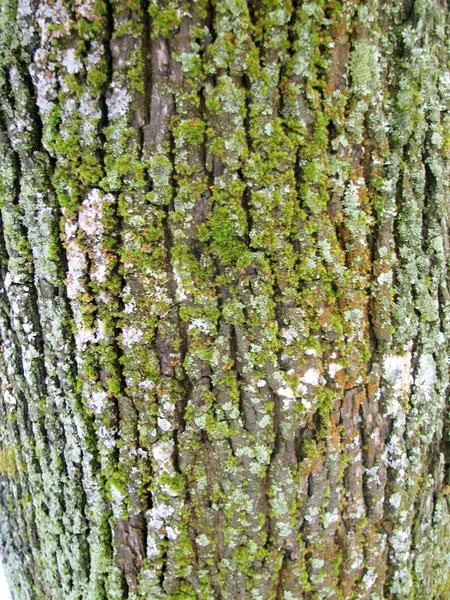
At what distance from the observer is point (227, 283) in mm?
1025

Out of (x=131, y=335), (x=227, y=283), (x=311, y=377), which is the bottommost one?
(x=311, y=377)

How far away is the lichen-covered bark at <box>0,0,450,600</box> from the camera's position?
Answer: 3.17ft

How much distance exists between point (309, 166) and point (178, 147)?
29 cm

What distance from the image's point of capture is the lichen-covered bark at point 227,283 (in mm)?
967

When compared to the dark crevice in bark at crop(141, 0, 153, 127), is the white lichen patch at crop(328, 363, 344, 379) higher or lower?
lower

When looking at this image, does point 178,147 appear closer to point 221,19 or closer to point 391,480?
point 221,19

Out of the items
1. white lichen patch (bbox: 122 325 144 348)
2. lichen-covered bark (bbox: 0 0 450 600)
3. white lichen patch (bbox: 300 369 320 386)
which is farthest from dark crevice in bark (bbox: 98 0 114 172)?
white lichen patch (bbox: 300 369 320 386)

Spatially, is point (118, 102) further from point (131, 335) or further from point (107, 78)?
point (131, 335)

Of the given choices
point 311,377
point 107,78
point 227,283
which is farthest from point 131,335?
point 107,78

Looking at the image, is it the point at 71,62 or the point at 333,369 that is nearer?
the point at 71,62

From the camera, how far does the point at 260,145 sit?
0.99m

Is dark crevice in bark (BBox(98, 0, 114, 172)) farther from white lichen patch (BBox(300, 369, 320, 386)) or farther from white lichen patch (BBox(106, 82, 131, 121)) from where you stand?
white lichen patch (BBox(300, 369, 320, 386))

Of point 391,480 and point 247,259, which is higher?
point 247,259

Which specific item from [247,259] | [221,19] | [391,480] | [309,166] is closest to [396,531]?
[391,480]
